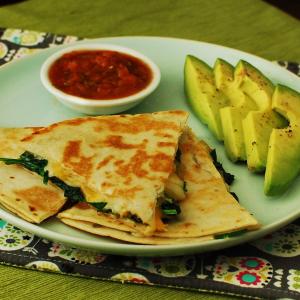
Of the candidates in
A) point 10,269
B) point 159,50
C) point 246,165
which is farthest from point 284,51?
point 10,269

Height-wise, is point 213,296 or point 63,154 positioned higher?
point 63,154

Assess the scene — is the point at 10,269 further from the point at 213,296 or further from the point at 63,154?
the point at 213,296

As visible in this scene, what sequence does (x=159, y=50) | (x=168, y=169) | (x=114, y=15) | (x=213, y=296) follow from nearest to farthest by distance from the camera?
(x=213, y=296) < (x=168, y=169) < (x=159, y=50) < (x=114, y=15)

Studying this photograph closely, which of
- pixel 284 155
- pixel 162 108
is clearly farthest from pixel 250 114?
pixel 162 108

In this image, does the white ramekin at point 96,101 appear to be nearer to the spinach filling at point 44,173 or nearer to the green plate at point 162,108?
the green plate at point 162,108

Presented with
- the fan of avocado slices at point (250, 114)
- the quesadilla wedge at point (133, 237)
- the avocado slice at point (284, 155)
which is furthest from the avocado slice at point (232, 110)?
the quesadilla wedge at point (133, 237)

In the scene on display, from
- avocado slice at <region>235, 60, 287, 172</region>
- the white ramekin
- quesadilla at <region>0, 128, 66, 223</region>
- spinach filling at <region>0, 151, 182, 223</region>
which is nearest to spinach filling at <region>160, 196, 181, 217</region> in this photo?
spinach filling at <region>0, 151, 182, 223</region>
